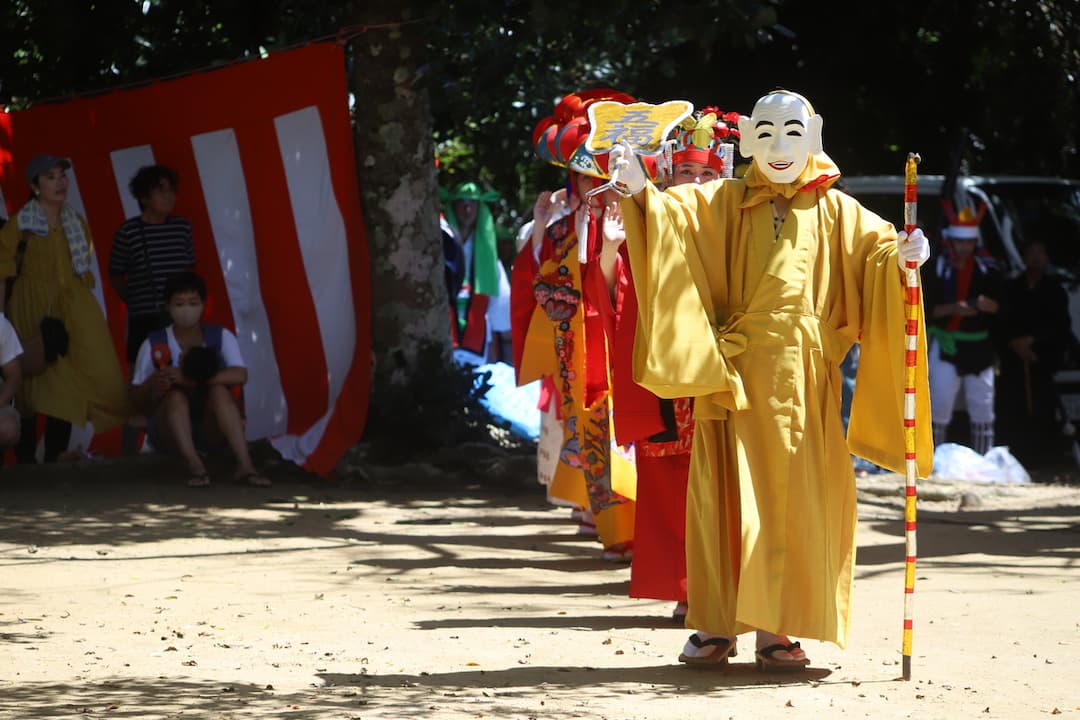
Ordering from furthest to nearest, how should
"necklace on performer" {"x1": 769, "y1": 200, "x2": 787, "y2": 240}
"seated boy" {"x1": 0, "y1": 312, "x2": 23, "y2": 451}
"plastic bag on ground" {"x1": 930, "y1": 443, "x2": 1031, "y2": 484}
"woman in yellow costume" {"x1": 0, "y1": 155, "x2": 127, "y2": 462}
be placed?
"plastic bag on ground" {"x1": 930, "y1": 443, "x2": 1031, "y2": 484} < "woman in yellow costume" {"x1": 0, "y1": 155, "x2": 127, "y2": 462} < "seated boy" {"x1": 0, "y1": 312, "x2": 23, "y2": 451} < "necklace on performer" {"x1": 769, "y1": 200, "x2": 787, "y2": 240}

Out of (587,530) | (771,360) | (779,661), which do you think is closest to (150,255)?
(587,530)

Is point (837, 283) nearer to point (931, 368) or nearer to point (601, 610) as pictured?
point (601, 610)

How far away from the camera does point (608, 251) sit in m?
6.46

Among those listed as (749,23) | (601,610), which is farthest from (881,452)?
(749,23)

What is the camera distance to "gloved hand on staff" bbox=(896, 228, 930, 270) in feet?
16.4

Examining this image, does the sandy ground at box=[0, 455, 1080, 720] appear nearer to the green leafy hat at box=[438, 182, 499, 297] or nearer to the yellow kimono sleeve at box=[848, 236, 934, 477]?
the yellow kimono sleeve at box=[848, 236, 934, 477]

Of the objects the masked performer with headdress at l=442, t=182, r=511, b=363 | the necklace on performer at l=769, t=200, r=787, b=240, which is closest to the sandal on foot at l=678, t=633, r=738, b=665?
the necklace on performer at l=769, t=200, r=787, b=240

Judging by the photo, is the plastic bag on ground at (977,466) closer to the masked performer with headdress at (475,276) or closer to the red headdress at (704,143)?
the masked performer with headdress at (475,276)

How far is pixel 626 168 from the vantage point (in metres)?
5.10

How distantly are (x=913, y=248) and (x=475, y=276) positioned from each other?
863cm

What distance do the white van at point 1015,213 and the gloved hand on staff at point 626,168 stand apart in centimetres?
668

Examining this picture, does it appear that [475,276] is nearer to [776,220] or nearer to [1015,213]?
[1015,213]

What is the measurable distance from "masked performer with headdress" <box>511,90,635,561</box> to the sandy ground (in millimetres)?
326

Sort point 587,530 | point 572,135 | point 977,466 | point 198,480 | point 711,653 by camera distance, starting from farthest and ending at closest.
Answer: point 977,466 < point 198,480 < point 587,530 < point 572,135 < point 711,653
